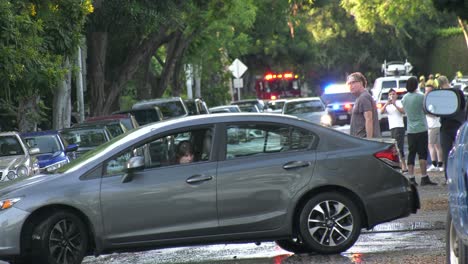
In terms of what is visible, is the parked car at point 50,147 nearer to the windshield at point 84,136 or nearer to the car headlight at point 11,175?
the windshield at point 84,136

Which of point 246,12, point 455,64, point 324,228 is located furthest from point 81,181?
point 455,64

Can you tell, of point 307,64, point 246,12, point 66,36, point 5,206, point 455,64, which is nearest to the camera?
point 5,206

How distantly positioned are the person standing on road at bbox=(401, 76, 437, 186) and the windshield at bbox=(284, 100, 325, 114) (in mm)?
17808

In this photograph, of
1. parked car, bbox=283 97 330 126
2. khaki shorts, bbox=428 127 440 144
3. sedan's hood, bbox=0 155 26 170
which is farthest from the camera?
parked car, bbox=283 97 330 126

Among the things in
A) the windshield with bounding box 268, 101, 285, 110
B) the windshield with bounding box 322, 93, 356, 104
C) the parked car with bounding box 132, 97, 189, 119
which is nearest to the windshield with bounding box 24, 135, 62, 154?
the parked car with bounding box 132, 97, 189, 119

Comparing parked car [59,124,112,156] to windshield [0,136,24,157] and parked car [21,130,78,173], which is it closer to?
parked car [21,130,78,173]

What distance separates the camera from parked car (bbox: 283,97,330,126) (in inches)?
1336

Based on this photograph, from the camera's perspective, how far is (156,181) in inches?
380

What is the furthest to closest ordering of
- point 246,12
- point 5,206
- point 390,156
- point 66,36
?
point 246,12, point 66,36, point 390,156, point 5,206

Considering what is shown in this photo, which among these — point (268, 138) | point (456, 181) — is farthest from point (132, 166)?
point (456, 181)

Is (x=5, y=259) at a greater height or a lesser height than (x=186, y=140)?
lesser

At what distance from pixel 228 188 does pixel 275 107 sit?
121 feet

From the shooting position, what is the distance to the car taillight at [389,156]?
33.5ft

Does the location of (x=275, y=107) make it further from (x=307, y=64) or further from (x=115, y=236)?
(x=115, y=236)
